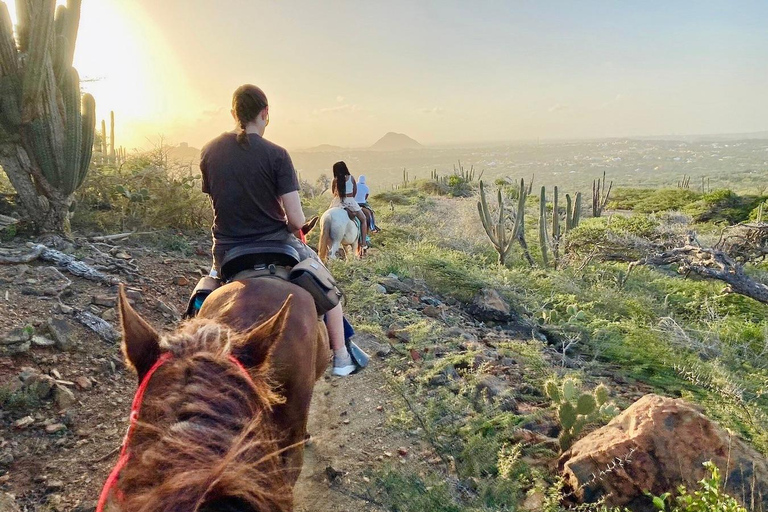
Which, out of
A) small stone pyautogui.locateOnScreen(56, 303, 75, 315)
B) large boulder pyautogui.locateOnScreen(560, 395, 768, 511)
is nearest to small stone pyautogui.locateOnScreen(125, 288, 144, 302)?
small stone pyautogui.locateOnScreen(56, 303, 75, 315)

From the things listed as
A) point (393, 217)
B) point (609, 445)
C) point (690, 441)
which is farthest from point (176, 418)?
point (393, 217)

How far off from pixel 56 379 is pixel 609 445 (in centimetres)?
419

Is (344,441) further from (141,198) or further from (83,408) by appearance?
(141,198)

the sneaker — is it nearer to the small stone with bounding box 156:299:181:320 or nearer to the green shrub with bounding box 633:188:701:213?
the small stone with bounding box 156:299:181:320

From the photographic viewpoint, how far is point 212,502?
3.57 feet

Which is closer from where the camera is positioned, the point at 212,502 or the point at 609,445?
the point at 212,502

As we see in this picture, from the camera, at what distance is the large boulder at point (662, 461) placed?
2492 millimetres

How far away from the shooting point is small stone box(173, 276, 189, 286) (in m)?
5.88

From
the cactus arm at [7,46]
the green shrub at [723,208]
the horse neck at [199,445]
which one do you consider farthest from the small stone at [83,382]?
the green shrub at [723,208]

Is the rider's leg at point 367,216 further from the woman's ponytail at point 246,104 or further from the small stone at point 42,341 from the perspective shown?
the woman's ponytail at point 246,104

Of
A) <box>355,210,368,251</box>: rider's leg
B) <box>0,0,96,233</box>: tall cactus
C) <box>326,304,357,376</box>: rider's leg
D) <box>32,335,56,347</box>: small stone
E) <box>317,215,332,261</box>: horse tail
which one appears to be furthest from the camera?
<box>355,210,368,251</box>: rider's leg

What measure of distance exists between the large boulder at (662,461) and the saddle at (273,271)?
1894 millimetres

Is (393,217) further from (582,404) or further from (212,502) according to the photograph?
(212,502)

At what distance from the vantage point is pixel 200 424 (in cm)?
122
